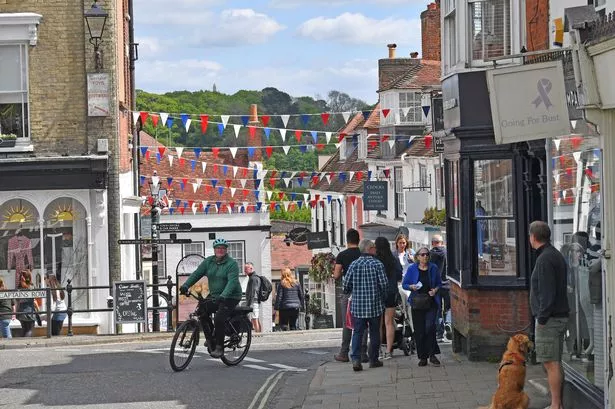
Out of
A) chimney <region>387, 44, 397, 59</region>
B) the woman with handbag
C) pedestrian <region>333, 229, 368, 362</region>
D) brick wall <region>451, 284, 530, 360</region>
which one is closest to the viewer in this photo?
the woman with handbag

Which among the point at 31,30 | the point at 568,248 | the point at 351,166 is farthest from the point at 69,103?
the point at 351,166

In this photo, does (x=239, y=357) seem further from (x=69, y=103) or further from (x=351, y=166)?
Answer: (x=351, y=166)

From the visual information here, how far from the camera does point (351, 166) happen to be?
196 ft

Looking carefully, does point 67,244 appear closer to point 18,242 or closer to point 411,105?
point 18,242

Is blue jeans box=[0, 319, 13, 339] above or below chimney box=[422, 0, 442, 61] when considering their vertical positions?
below

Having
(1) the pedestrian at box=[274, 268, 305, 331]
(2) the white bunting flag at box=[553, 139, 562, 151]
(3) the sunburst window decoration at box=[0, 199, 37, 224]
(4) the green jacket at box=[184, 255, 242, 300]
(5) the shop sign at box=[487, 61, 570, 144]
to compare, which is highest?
(5) the shop sign at box=[487, 61, 570, 144]

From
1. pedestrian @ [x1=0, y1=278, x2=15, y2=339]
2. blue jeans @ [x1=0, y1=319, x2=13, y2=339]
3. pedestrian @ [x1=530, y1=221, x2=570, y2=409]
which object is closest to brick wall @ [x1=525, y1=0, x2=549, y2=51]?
pedestrian @ [x1=530, y1=221, x2=570, y2=409]

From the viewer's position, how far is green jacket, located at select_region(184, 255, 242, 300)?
18.2 meters

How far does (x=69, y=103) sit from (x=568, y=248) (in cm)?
1883

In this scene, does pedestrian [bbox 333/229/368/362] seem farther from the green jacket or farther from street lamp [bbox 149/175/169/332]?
street lamp [bbox 149/175/169/332]

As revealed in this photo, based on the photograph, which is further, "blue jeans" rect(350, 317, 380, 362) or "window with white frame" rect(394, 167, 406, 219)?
"window with white frame" rect(394, 167, 406, 219)

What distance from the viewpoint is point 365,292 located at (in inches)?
657

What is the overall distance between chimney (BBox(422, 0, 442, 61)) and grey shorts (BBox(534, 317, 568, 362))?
120 ft

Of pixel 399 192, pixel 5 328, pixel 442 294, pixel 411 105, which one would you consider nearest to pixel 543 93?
pixel 442 294
